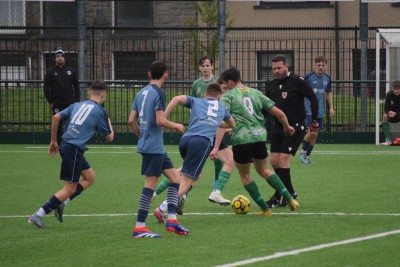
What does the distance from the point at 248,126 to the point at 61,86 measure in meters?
8.79

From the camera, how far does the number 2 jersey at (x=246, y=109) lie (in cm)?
1240

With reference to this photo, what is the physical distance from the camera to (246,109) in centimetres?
1247

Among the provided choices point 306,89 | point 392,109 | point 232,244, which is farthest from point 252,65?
point 232,244

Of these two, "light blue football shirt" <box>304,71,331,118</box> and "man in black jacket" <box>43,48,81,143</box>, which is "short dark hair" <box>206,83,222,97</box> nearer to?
"man in black jacket" <box>43,48,81,143</box>

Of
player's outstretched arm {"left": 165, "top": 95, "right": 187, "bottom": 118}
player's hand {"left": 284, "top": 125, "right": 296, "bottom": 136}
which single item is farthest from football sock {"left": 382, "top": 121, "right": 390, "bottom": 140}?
player's outstretched arm {"left": 165, "top": 95, "right": 187, "bottom": 118}

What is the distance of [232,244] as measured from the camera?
399 inches

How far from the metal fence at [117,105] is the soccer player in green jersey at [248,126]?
1224 cm

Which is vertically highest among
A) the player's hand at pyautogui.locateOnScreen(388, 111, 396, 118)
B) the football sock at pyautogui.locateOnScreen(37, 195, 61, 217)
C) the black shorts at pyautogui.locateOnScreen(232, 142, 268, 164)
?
the player's hand at pyautogui.locateOnScreen(388, 111, 396, 118)

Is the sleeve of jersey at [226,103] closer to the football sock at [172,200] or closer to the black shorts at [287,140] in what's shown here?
the black shorts at [287,140]

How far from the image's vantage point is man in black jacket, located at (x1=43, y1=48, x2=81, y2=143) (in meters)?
20.5

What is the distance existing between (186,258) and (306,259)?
107 centimetres

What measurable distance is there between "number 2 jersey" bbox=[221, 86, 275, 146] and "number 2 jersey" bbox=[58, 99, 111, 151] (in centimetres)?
168

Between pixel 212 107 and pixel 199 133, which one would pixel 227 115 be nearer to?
pixel 212 107

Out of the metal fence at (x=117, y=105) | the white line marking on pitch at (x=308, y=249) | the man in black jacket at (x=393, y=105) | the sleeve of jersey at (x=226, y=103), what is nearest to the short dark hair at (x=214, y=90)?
the sleeve of jersey at (x=226, y=103)
